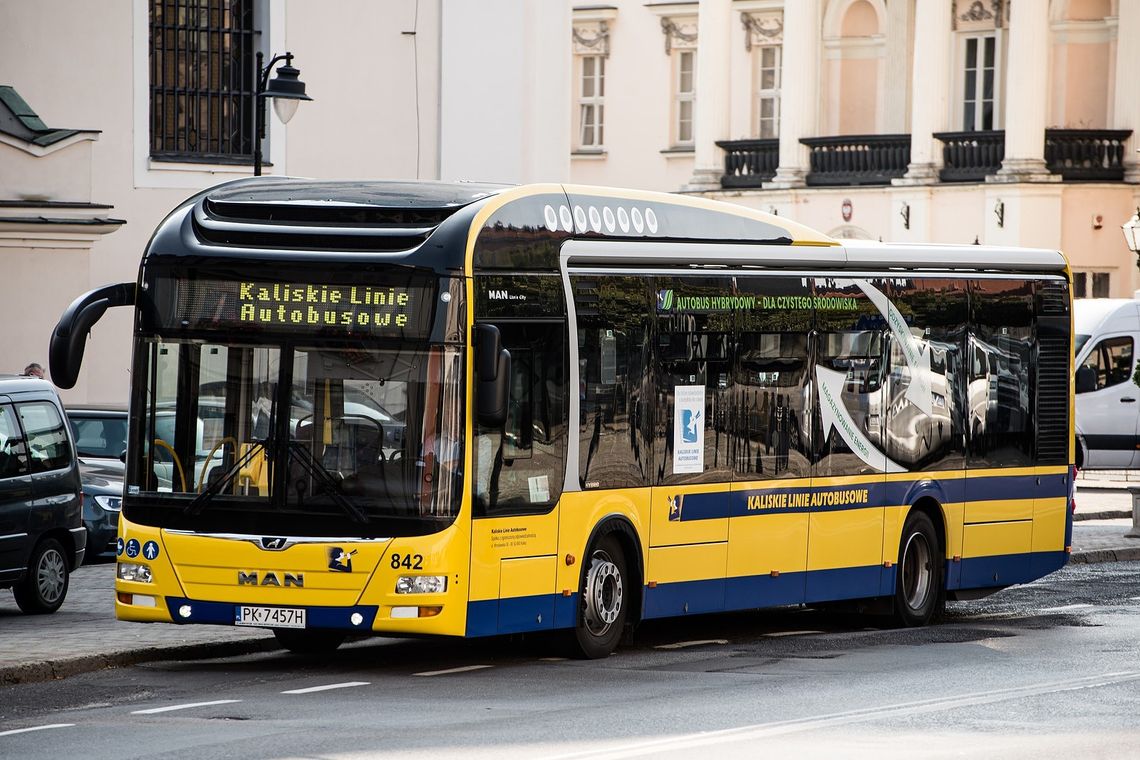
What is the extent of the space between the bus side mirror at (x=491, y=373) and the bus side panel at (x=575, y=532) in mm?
1204

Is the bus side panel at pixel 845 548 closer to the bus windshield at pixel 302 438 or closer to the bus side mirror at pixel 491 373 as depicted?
the bus side mirror at pixel 491 373

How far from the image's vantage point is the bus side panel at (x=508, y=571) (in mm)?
13945

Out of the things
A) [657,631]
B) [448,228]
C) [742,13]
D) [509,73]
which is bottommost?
[657,631]

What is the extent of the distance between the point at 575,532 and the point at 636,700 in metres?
1.99

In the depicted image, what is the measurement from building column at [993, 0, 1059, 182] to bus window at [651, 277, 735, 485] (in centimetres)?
3252

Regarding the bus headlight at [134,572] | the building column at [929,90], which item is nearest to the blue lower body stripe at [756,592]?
the bus headlight at [134,572]

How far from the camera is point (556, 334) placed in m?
14.8

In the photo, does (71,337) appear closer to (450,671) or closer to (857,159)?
(450,671)

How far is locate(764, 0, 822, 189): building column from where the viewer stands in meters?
53.0

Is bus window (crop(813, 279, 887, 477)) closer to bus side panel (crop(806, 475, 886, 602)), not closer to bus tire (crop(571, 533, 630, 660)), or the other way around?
bus side panel (crop(806, 475, 886, 602))

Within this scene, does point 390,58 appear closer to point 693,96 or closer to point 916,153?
point 916,153

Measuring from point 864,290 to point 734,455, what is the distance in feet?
7.30

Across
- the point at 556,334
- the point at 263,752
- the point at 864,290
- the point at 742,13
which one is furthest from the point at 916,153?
the point at 263,752

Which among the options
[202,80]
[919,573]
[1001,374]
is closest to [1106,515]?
[1001,374]
